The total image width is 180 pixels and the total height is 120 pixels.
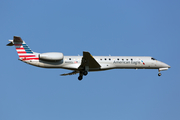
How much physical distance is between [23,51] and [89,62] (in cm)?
752

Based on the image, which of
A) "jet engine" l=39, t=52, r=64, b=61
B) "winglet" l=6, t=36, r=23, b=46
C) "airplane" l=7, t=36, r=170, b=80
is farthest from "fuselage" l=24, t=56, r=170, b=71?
"winglet" l=6, t=36, r=23, b=46

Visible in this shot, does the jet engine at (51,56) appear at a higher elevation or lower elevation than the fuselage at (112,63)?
higher

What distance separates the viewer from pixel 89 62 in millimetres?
28594

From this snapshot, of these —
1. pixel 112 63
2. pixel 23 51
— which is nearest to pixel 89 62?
pixel 112 63

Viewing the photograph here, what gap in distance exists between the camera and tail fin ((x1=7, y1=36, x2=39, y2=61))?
28656 mm

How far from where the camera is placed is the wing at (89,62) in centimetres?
2750

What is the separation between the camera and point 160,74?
3228cm

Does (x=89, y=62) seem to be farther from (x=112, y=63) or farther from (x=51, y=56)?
(x=51, y=56)

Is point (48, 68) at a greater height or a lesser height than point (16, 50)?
lesser

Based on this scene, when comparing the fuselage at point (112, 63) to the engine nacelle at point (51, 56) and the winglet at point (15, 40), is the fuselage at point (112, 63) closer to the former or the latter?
the engine nacelle at point (51, 56)

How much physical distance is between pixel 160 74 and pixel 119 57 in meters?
5.81

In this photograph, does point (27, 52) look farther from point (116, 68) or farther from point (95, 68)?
point (116, 68)

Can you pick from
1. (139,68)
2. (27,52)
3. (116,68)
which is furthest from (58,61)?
(139,68)

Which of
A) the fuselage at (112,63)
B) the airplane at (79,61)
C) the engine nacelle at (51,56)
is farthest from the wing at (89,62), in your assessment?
the engine nacelle at (51,56)
